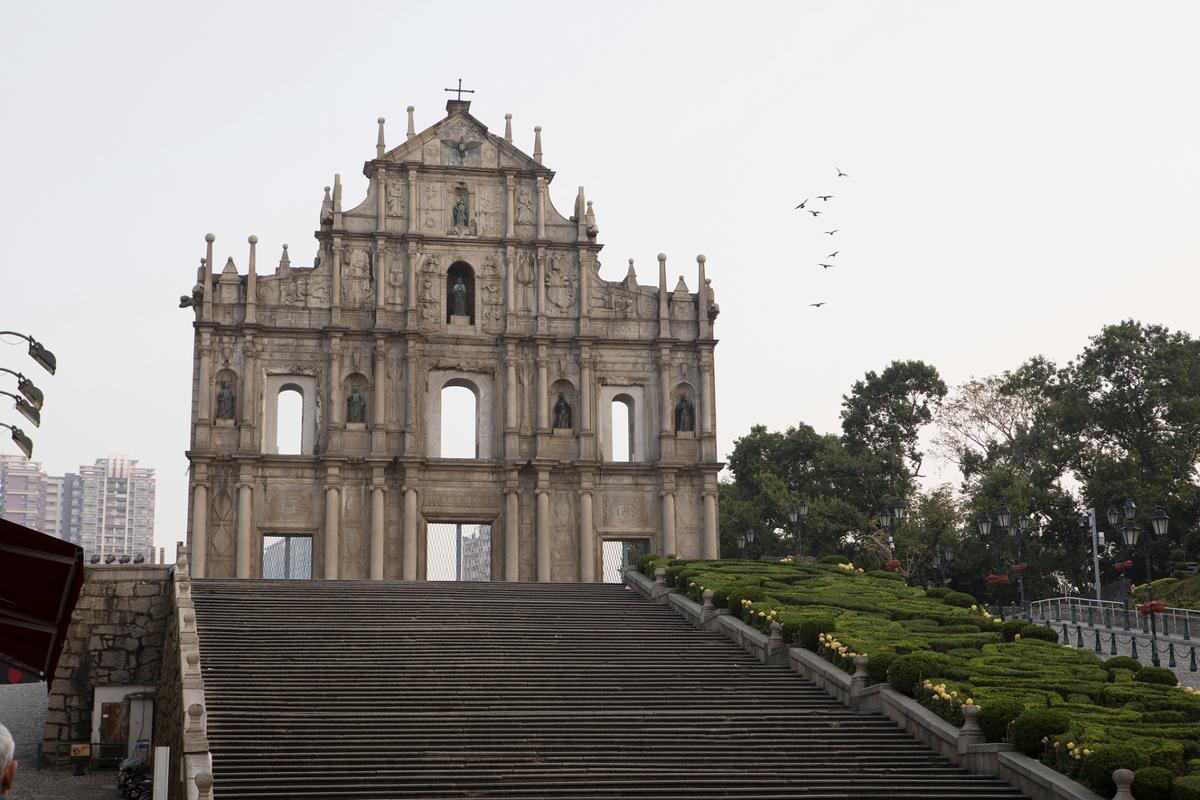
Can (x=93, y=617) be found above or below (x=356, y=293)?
below

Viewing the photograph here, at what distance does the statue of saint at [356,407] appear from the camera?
47719 millimetres

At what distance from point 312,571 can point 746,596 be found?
17.2 m

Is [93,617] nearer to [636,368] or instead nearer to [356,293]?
[356,293]

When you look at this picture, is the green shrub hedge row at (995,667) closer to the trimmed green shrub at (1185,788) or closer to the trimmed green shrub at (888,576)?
the trimmed green shrub at (1185,788)

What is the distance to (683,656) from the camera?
31141mm

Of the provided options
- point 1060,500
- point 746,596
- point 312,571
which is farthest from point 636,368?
point 1060,500

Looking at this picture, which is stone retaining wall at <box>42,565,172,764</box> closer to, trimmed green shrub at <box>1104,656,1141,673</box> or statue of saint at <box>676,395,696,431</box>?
statue of saint at <box>676,395,696,431</box>

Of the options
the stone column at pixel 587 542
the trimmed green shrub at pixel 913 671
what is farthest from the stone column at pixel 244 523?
the trimmed green shrub at pixel 913 671

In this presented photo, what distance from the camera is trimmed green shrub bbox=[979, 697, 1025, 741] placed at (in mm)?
23578

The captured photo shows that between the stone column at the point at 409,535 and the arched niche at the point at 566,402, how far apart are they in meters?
5.22

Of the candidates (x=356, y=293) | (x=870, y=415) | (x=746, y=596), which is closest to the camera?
(x=746, y=596)

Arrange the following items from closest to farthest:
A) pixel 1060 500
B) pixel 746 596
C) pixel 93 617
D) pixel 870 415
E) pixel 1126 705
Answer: pixel 1126 705 → pixel 746 596 → pixel 93 617 → pixel 1060 500 → pixel 870 415

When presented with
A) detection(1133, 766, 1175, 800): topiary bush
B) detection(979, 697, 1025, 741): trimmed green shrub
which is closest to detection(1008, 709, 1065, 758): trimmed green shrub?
detection(979, 697, 1025, 741): trimmed green shrub

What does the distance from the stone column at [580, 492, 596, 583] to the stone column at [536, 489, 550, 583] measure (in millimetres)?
1083
